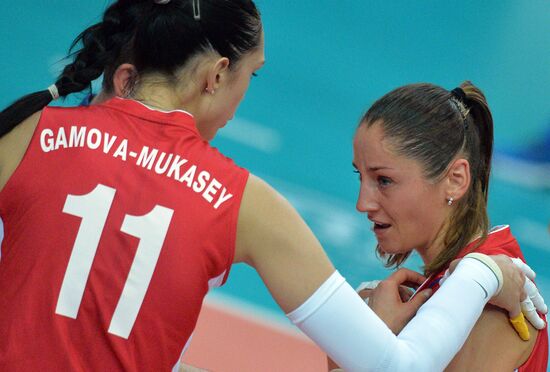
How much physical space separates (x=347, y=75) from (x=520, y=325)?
4.34 meters

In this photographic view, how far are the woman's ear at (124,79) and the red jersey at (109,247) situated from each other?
198 millimetres

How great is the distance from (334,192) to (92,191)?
4.33 meters

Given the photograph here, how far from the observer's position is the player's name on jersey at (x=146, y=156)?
1605mm

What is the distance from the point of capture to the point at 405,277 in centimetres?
213

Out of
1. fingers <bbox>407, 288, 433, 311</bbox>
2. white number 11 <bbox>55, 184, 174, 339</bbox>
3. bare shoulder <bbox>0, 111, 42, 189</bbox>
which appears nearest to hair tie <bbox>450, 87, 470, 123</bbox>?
fingers <bbox>407, 288, 433, 311</bbox>

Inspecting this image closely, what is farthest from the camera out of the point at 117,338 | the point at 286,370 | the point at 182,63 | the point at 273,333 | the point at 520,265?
the point at 273,333

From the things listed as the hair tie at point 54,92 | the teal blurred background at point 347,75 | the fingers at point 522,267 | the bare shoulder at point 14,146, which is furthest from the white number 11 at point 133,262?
the teal blurred background at point 347,75

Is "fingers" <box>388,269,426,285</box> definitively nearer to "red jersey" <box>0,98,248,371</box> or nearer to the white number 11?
"red jersey" <box>0,98,248,371</box>

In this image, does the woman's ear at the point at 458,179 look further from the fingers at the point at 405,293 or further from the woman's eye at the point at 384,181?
the fingers at the point at 405,293

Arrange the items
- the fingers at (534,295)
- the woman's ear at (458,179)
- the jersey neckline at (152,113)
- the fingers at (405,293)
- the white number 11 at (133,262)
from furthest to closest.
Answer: the woman's ear at (458,179) → the fingers at (405,293) → the fingers at (534,295) → the jersey neckline at (152,113) → the white number 11 at (133,262)

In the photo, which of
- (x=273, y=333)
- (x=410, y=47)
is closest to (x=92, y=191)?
(x=273, y=333)

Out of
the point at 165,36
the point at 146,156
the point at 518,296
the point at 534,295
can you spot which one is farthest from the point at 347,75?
the point at 146,156

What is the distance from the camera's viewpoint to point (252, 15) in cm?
185

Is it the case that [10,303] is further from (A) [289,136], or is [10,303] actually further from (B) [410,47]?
(B) [410,47]
